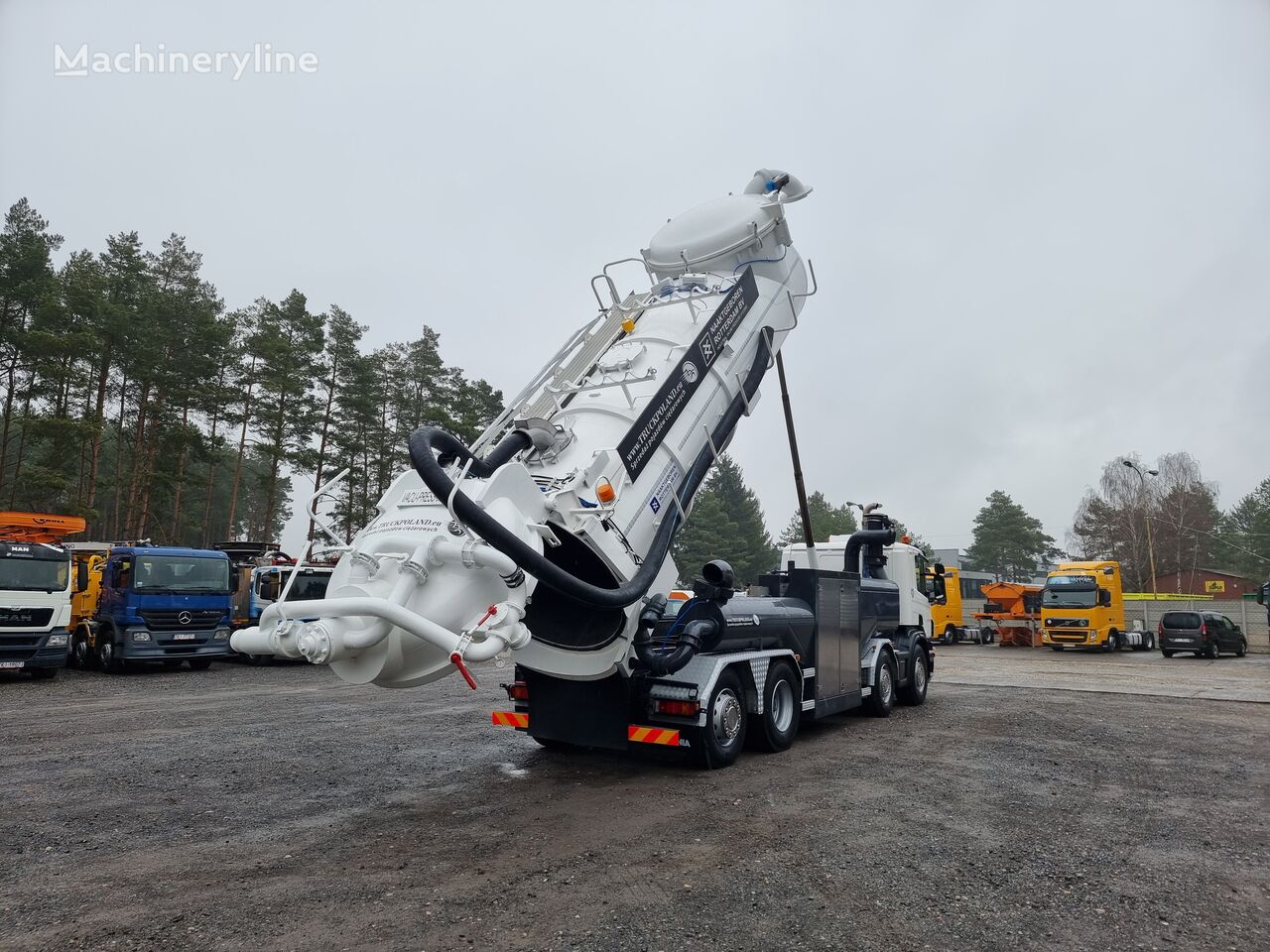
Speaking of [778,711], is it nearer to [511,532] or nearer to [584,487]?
[584,487]

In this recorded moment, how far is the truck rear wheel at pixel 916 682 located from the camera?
12289 mm

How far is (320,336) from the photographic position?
3725 cm

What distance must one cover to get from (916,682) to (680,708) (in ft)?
21.0

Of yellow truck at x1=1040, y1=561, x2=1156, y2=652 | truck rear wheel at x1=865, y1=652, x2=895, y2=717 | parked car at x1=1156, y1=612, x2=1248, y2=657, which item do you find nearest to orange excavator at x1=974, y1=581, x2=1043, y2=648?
yellow truck at x1=1040, y1=561, x2=1156, y2=652

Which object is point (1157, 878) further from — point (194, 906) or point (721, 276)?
point (721, 276)

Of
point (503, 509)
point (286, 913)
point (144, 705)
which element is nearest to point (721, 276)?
point (503, 509)

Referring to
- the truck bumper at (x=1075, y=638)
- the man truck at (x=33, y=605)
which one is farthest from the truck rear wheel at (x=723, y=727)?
the truck bumper at (x=1075, y=638)

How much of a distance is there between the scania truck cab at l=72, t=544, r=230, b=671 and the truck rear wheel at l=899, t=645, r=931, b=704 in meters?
14.0

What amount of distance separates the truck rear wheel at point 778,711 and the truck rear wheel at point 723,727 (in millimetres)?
387

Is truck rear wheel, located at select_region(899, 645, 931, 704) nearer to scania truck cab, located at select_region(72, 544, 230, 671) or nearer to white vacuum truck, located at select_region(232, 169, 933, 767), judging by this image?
white vacuum truck, located at select_region(232, 169, 933, 767)

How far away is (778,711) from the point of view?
28.8 ft

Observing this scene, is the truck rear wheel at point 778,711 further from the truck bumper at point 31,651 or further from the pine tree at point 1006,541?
the pine tree at point 1006,541

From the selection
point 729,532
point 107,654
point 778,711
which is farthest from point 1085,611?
point 729,532

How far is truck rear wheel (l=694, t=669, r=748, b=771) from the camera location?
7.40 metres
